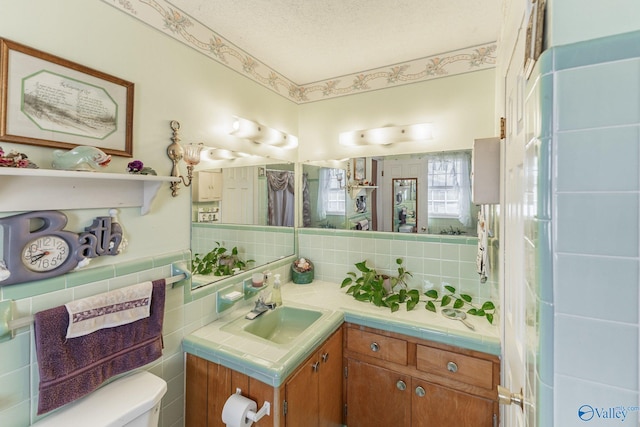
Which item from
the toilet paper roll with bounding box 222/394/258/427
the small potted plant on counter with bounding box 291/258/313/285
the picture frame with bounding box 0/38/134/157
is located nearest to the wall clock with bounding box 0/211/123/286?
the picture frame with bounding box 0/38/134/157

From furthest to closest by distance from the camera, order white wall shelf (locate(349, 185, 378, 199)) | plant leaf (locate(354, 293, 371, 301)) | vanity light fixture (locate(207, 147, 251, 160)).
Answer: white wall shelf (locate(349, 185, 378, 199)) < plant leaf (locate(354, 293, 371, 301)) < vanity light fixture (locate(207, 147, 251, 160))

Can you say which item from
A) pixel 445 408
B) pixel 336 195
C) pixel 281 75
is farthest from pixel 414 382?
pixel 281 75

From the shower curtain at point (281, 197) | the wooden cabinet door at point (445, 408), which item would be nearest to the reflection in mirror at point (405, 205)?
the shower curtain at point (281, 197)

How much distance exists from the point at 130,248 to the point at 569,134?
1442mm

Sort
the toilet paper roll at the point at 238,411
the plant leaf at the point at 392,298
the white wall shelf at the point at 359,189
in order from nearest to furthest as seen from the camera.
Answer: the toilet paper roll at the point at 238,411 → the plant leaf at the point at 392,298 → the white wall shelf at the point at 359,189

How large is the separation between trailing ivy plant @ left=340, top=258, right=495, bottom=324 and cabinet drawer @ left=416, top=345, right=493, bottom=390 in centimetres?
25

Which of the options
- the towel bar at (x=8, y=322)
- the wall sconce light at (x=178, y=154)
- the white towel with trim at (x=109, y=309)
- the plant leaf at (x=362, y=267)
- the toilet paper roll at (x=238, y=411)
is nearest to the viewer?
the towel bar at (x=8, y=322)

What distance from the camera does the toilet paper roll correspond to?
1114mm

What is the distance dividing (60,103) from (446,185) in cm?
198

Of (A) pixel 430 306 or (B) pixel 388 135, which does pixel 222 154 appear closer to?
(B) pixel 388 135

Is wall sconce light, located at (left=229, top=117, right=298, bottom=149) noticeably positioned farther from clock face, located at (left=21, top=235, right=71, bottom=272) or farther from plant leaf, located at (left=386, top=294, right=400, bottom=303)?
plant leaf, located at (left=386, top=294, right=400, bottom=303)

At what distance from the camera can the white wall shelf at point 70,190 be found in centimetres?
85

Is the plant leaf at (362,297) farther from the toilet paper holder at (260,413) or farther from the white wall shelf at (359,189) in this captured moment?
the toilet paper holder at (260,413)

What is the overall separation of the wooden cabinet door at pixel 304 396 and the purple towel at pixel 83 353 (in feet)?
1.97
